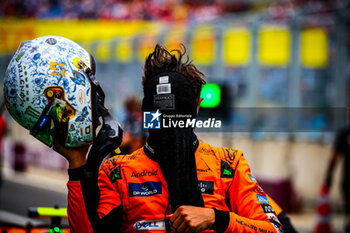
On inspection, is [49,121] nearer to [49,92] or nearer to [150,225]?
[49,92]

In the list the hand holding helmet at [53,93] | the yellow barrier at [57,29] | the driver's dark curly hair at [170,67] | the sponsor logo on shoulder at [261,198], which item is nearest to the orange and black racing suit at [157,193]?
the sponsor logo on shoulder at [261,198]

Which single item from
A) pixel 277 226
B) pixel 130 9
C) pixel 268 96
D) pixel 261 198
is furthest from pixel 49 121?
pixel 130 9

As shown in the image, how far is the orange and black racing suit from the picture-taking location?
2484 mm

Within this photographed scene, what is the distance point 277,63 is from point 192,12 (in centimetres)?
1152

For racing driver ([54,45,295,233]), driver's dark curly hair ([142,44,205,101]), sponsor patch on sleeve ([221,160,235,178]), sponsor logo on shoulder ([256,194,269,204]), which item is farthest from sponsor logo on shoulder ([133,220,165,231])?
driver's dark curly hair ([142,44,205,101])

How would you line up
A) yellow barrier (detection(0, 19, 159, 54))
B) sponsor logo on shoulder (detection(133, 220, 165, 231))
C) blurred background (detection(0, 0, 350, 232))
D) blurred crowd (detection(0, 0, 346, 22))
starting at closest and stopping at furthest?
1. sponsor logo on shoulder (detection(133, 220, 165, 231))
2. blurred background (detection(0, 0, 350, 232))
3. yellow barrier (detection(0, 19, 159, 54))
4. blurred crowd (detection(0, 0, 346, 22))

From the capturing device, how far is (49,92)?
2.45 meters

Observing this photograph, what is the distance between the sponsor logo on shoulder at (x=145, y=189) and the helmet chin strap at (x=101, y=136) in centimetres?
18

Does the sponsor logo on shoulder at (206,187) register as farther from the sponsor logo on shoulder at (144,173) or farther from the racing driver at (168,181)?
the sponsor logo on shoulder at (144,173)

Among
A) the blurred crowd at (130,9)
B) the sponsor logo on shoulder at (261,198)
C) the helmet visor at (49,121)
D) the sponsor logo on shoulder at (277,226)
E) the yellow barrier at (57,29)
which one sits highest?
the blurred crowd at (130,9)

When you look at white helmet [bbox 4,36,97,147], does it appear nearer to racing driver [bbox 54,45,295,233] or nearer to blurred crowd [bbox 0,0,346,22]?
racing driver [bbox 54,45,295,233]

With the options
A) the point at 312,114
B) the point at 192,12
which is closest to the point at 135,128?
the point at 312,114

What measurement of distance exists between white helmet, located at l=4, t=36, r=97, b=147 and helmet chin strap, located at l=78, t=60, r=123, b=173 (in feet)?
0.11

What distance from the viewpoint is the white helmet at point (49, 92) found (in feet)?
8.05
